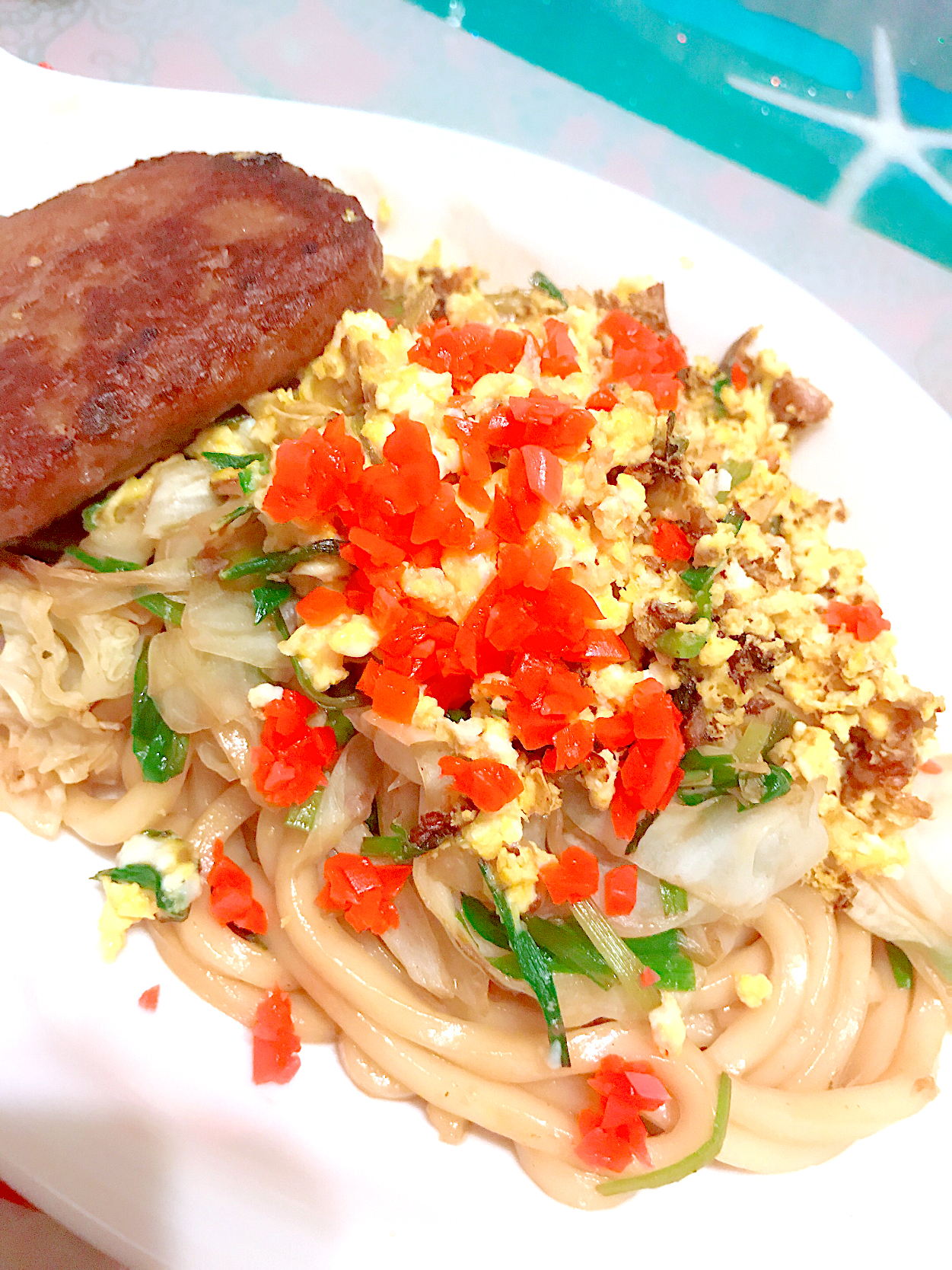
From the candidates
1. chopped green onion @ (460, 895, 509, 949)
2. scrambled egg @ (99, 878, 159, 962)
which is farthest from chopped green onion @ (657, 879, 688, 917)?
scrambled egg @ (99, 878, 159, 962)

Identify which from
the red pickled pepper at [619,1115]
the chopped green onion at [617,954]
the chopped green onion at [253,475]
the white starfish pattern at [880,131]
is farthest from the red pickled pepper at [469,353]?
the white starfish pattern at [880,131]

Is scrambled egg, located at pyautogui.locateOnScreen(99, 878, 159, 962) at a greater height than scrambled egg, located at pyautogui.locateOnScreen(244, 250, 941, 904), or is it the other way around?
scrambled egg, located at pyautogui.locateOnScreen(244, 250, 941, 904)

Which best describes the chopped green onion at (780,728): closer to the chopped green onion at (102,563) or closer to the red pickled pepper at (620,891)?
the red pickled pepper at (620,891)

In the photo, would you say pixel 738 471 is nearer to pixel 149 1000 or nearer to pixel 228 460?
pixel 228 460

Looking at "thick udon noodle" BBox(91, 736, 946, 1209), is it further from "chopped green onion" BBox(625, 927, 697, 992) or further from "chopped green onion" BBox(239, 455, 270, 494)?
"chopped green onion" BBox(239, 455, 270, 494)

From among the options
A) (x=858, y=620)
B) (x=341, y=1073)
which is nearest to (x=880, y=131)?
(x=858, y=620)

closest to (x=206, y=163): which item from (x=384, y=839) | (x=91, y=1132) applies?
(x=384, y=839)
